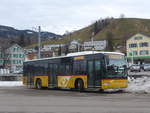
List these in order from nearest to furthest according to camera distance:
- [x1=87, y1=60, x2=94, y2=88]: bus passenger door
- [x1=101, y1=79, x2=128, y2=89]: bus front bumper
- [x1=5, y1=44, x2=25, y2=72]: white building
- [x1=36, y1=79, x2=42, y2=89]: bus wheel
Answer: [x1=101, y1=79, x2=128, y2=89]: bus front bumper
[x1=87, y1=60, x2=94, y2=88]: bus passenger door
[x1=36, y1=79, x2=42, y2=89]: bus wheel
[x1=5, y1=44, x2=25, y2=72]: white building

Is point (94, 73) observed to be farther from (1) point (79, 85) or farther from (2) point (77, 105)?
(2) point (77, 105)

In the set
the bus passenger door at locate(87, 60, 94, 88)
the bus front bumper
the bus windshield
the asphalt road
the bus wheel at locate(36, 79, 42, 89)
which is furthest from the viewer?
the bus wheel at locate(36, 79, 42, 89)

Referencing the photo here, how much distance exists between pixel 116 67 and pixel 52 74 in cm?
667

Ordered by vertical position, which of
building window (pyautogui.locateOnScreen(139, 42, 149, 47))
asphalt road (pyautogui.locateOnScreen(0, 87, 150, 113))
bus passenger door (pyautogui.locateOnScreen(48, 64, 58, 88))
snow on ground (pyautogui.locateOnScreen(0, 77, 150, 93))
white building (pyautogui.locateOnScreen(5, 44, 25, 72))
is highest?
building window (pyautogui.locateOnScreen(139, 42, 149, 47))

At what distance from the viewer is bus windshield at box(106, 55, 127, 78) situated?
22453 mm

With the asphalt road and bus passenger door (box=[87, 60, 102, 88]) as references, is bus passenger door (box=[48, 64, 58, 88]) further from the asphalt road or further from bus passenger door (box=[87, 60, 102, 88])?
the asphalt road

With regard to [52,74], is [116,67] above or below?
above

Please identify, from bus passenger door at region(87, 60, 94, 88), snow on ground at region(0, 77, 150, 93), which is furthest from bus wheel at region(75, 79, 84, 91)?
snow on ground at region(0, 77, 150, 93)

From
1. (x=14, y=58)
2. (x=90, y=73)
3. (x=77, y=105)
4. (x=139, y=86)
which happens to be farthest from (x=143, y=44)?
(x=77, y=105)

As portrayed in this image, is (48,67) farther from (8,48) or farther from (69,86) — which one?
(8,48)

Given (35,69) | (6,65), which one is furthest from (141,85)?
(6,65)

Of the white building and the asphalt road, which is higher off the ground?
the white building

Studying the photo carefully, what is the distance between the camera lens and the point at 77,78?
24625 mm

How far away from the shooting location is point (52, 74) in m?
27.4
